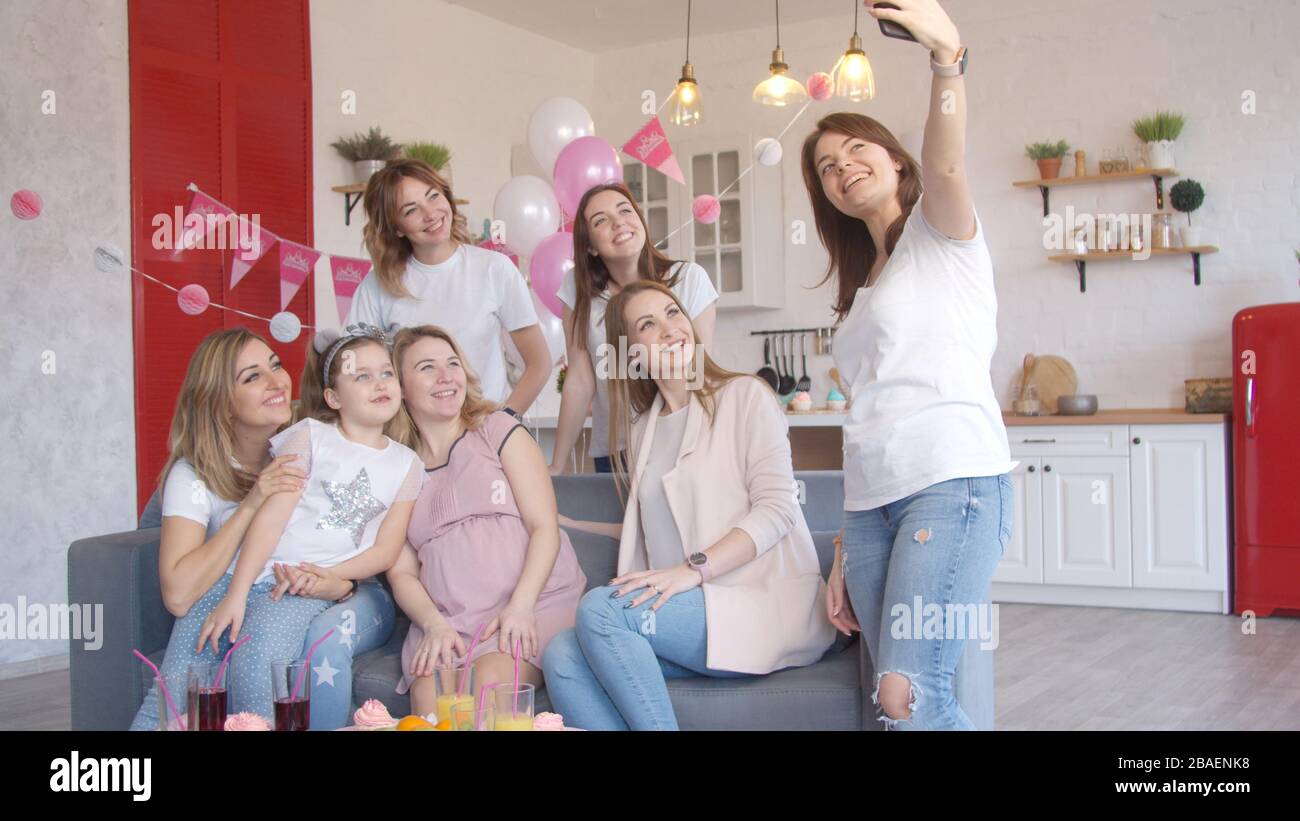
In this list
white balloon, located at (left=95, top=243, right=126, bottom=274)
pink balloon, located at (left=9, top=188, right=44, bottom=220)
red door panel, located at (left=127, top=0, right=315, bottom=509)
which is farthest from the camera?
red door panel, located at (left=127, top=0, right=315, bottom=509)

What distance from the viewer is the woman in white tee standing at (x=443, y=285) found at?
117 inches

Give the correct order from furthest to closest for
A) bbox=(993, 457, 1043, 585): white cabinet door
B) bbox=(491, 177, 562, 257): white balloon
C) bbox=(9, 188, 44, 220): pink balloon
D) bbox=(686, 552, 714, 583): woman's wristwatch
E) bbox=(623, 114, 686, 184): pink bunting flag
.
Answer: bbox=(993, 457, 1043, 585): white cabinet door → bbox=(491, 177, 562, 257): white balloon → bbox=(623, 114, 686, 184): pink bunting flag → bbox=(9, 188, 44, 220): pink balloon → bbox=(686, 552, 714, 583): woman's wristwatch

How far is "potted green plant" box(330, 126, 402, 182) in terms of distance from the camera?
5520 mm

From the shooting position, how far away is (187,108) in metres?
4.85

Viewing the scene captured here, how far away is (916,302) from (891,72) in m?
5.10

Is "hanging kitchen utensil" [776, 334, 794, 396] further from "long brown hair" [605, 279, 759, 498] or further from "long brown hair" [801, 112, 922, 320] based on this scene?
"long brown hair" [801, 112, 922, 320]

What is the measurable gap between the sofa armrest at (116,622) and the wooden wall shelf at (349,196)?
10.6 ft

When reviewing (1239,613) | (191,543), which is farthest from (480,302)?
(1239,613)

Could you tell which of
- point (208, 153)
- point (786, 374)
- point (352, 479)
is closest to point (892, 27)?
point (352, 479)

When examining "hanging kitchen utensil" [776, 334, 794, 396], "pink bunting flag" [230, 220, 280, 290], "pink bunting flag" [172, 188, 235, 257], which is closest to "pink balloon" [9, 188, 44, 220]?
"pink bunting flag" [172, 188, 235, 257]

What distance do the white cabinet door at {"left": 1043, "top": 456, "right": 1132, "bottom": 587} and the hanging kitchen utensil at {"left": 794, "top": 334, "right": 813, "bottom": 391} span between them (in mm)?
1482

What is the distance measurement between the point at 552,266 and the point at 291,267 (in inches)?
61.2

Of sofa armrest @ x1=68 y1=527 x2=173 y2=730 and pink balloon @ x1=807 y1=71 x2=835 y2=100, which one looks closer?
sofa armrest @ x1=68 y1=527 x2=173 y2=730
